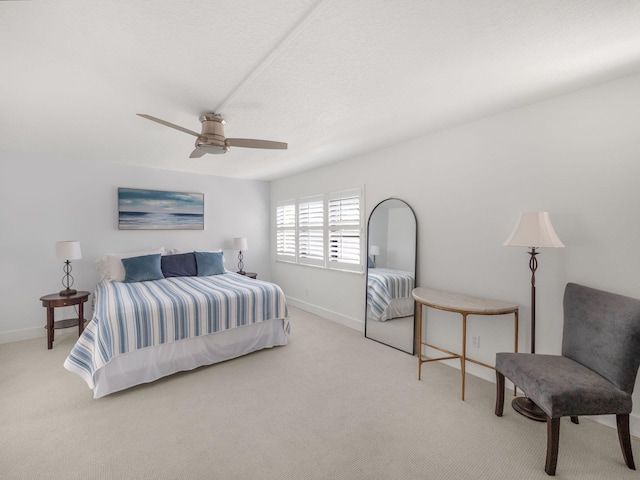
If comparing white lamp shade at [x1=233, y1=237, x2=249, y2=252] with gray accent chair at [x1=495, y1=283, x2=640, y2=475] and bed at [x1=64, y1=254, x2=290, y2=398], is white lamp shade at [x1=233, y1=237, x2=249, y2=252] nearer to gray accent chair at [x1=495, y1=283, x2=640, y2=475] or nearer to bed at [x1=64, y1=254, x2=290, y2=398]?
bed at [x1=64, y1=254, x2=290, y2=398]

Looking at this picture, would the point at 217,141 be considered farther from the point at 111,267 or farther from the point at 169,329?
the point at 111,267

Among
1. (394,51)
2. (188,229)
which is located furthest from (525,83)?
(188,229)

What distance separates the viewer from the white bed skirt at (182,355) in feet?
8.30

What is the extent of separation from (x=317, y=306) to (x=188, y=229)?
8.25ft

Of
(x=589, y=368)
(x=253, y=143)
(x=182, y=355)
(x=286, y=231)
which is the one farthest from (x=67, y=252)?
(x=589, y=368)

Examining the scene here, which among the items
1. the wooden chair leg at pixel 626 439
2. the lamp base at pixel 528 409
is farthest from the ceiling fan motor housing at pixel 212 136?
the wooden chair leg at pixel 626 439

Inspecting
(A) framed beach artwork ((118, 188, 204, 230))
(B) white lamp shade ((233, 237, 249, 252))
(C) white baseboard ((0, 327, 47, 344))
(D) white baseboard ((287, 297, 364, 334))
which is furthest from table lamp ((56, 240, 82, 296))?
(D) white baseboard ((287, 297, 364, 334))

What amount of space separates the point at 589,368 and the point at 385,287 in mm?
1964

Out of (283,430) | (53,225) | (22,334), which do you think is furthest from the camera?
(53,225)

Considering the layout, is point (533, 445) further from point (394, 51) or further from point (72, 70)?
point (72, 70)

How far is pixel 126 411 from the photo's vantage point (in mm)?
2291

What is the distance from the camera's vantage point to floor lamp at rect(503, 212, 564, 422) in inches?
81.7

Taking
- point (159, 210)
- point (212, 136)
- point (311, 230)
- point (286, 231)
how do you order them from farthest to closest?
point (286, 231) → point (311, 230) → point (159, 210) → point (212, 136)

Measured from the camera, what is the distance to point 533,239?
2.09 metres
